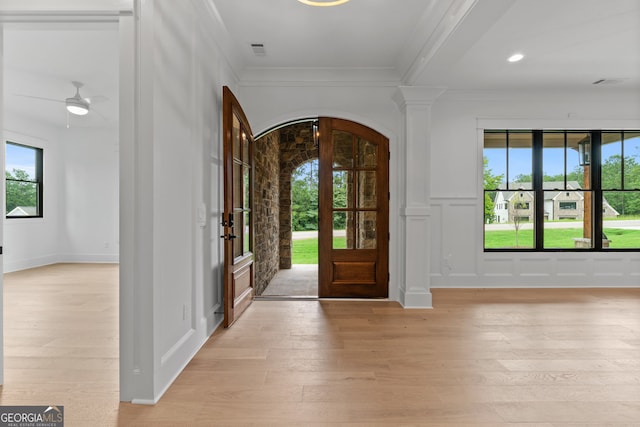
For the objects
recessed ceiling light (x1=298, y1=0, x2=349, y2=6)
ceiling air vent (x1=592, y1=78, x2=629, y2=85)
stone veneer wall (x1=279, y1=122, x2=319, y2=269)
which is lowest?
stone veneer wall (x1=279, y1=122, x2=319, y2=269)

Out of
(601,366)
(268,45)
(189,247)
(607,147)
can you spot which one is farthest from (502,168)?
(189,247)

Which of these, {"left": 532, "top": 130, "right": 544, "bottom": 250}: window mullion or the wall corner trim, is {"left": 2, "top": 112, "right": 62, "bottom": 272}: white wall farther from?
{"left": 532, "top": 130, "right": 544, "bottom": 250}: window mullion

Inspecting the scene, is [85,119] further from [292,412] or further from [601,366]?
[601,366]

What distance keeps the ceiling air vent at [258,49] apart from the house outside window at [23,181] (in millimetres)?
5554

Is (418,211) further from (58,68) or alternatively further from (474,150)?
(58,68)

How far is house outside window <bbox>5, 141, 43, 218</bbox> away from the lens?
21.0 ft

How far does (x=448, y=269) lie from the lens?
16.5ft

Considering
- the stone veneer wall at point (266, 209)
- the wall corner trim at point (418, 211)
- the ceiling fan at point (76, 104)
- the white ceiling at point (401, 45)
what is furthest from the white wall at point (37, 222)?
the wall corner trim at point (418, 211)

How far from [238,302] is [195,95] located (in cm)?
209

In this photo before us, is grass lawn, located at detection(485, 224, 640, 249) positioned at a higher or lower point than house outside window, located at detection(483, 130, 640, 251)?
lower

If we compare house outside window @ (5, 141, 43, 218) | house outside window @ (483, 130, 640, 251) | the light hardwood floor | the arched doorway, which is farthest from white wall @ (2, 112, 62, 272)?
house outside window @ (483, 130, 640, 251)

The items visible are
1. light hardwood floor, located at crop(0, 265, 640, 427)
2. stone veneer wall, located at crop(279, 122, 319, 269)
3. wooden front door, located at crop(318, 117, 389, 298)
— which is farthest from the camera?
stone veneer wall, located at crop(279, 122, 319, 269)

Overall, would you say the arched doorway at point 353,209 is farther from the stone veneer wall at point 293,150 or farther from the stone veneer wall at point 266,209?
the stone veneer wall at point 293,150

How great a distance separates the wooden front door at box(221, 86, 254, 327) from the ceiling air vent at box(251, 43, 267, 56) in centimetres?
72
